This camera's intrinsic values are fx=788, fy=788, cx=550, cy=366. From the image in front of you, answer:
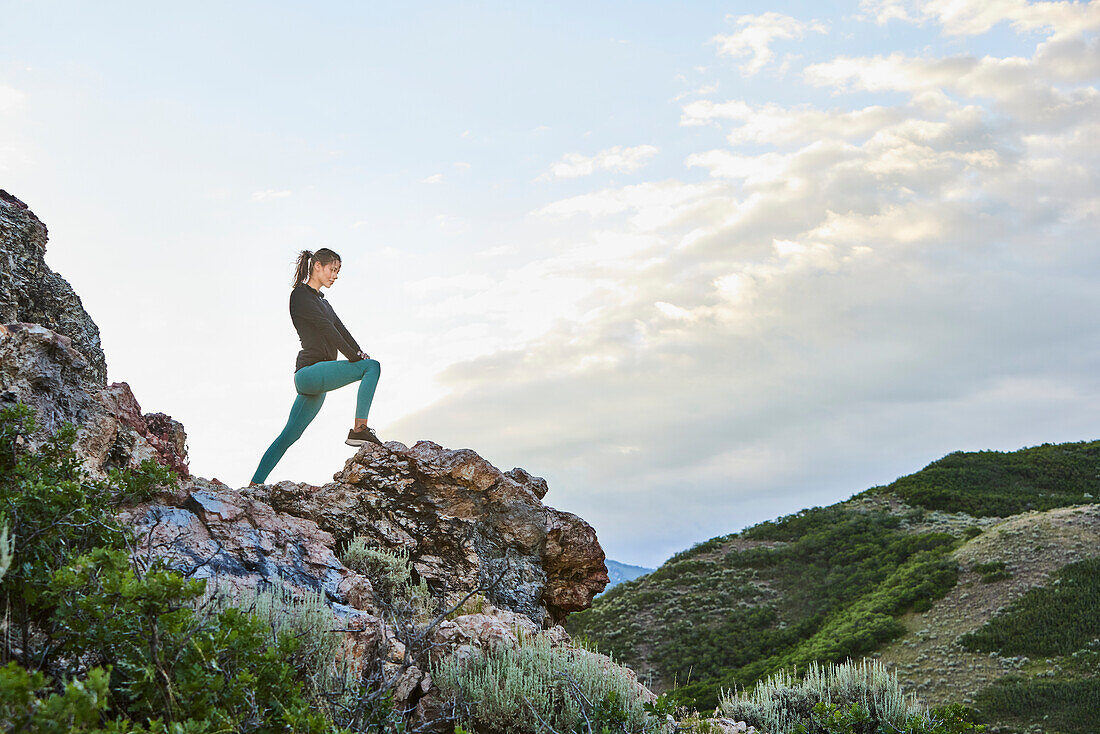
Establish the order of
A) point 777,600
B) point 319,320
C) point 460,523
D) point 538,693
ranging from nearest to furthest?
point 538,693, point 460,523, point 319,320, point 777,600

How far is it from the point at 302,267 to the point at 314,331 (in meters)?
0.82

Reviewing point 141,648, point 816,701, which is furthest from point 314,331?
point 816,701

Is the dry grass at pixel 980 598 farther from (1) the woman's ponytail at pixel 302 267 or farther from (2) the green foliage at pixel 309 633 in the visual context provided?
(2) the green foliage at pixel 309 633

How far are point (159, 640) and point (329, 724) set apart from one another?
86cm

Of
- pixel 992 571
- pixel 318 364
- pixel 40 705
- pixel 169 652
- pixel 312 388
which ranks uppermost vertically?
pixel 318 364

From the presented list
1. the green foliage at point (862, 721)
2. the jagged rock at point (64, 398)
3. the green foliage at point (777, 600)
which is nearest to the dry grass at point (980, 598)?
the green foliage at point (777, 600)

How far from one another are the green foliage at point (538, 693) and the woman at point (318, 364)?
3.98 m

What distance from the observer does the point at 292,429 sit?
8.66 meters

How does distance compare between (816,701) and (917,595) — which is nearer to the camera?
(816,701)

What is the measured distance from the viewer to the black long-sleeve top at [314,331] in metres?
8.73

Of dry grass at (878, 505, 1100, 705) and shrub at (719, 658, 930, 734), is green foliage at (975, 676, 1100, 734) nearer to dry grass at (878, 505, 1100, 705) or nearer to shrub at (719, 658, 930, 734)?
dry grass at (878, 505, 1100, 705)

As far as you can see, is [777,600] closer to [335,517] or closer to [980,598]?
[980,598]

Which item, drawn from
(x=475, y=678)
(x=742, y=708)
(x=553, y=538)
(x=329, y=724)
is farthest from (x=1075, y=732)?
(x=329, y=724)

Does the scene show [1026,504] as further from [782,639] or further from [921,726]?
[921,726]
